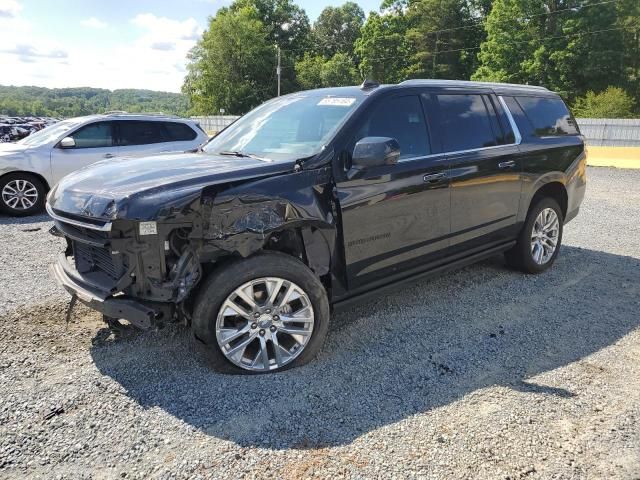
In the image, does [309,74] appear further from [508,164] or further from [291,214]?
[291,214]

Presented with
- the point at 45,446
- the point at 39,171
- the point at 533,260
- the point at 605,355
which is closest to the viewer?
the point at 45,446

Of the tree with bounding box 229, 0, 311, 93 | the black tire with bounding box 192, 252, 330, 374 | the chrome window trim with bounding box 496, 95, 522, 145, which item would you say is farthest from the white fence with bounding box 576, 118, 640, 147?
the tree with bounding box 229, 0, 311, 93

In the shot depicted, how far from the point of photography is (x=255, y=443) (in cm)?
275

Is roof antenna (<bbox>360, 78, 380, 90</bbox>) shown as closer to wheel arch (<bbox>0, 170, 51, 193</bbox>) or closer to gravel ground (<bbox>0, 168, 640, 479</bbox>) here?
gravel ground (<bbox>0, 168, 640, 479</bbox>)

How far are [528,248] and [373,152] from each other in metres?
2.73

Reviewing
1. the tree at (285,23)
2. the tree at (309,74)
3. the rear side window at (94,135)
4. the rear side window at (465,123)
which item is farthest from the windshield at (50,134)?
the tree at (285,23)

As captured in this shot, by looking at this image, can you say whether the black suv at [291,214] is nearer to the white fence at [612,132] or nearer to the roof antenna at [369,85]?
the roof antenna at [369,85]

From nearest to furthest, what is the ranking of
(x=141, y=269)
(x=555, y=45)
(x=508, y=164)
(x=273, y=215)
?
(x=141, y=269) → (x=273, y=215) → (x=508, y=164) → (x=555, y=45)

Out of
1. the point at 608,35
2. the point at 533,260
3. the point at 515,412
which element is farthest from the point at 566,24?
the point at 515,412

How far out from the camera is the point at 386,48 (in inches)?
2584

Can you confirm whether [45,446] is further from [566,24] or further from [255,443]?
[566,24]

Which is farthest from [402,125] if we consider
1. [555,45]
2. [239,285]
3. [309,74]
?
[309,74]

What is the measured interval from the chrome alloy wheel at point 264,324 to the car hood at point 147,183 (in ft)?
2.27

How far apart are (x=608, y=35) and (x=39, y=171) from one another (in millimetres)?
49720
